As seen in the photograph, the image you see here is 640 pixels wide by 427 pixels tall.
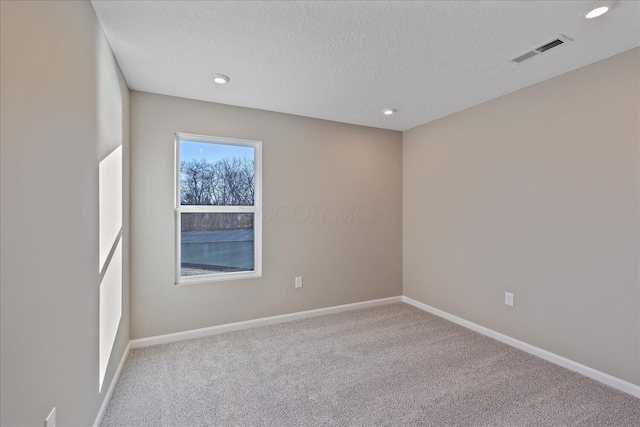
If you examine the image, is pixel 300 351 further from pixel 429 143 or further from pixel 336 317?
pixel 429 143

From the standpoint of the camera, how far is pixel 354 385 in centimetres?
225

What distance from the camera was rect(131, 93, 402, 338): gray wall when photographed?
2.92 meters

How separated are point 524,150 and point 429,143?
120 centimetres

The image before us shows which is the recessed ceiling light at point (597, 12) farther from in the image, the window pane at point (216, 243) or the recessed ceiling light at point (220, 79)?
the window pane at point (216, 243)

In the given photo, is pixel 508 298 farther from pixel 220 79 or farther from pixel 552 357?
pixel 220 79

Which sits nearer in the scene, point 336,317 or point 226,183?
point 226,183

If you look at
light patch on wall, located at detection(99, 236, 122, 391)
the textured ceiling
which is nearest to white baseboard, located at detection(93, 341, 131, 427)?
light patch on wall, located at detection(99, 236, 122, 391)

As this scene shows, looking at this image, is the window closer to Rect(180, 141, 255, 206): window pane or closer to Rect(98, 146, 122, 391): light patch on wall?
Rect(180, 141, 255, 206): window pane

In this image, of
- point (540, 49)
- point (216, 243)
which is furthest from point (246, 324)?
point (540, 49)

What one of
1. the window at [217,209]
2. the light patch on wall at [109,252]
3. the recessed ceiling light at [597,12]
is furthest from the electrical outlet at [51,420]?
the recessed ceiling light at [597,12]

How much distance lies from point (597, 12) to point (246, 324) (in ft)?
12.2

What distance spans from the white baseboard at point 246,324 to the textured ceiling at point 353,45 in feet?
7.70

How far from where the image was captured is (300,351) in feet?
9.16

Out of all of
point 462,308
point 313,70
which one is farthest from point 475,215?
point 313,70
